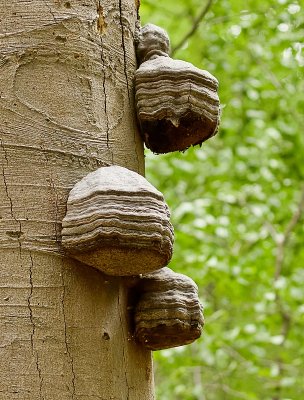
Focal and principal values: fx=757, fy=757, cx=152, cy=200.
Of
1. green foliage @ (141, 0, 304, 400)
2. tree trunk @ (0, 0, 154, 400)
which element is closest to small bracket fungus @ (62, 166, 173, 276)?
tree trunk @ (0, 0, 154, 400)

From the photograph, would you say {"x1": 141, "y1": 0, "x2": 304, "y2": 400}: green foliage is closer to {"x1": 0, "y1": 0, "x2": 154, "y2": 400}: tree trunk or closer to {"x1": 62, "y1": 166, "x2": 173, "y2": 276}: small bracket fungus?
{"x1": 0, "y1": 0, "x2": 154, "y2": 400}: tree trunk

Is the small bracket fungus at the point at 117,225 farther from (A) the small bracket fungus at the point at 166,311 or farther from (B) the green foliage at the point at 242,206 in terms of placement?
(B) the green foliage at the point at 242,206

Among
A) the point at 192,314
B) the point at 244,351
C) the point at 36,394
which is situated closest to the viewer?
the point at 36,394

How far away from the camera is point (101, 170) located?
1312 millimetres

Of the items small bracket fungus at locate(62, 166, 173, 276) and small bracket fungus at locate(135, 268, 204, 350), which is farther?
small bracket fungus at locate(135, 268, 204, 350)

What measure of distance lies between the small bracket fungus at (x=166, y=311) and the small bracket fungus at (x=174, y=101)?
0.29m

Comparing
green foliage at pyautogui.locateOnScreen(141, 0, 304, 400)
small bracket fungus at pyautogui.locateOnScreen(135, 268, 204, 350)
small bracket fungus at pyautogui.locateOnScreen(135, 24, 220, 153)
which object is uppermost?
green foliage at pyautogui.locateOnScreen(141, 0, 304, 400)

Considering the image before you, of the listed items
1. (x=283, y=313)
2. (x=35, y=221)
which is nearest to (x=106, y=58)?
(x=35, y=221)

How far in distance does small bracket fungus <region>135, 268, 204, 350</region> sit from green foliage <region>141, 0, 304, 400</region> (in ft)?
12.1

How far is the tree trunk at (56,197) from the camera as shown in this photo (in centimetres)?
121

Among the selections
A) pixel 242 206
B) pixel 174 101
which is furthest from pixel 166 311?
pixel 242 206

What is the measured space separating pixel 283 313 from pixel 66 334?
5353mm

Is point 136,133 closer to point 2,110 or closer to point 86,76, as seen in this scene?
point 86,76

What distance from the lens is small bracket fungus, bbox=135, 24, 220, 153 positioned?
1471 millimetres
